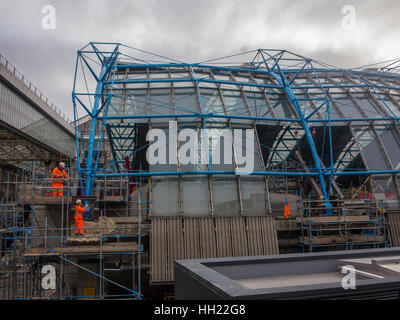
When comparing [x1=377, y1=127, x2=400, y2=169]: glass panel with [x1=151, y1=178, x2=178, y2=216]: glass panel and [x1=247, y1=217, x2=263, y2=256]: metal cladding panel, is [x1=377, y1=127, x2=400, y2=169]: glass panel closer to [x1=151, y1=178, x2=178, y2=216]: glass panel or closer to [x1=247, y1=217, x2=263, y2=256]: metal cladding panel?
[x1=247, y1=217, x2=263, y2=256]: metal cladding panel

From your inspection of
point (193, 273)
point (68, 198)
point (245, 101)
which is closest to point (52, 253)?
point (68, 198)

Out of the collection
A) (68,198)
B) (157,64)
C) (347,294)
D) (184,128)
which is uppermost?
(157,64)

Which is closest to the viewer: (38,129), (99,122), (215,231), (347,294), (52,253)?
(347,294)

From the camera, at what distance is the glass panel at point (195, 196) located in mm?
15113

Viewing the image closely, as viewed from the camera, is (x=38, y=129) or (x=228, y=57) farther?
(x=38, y=129)

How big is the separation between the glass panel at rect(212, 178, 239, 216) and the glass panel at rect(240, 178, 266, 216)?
1.21ft

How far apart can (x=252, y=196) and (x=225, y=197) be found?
1.27 meters

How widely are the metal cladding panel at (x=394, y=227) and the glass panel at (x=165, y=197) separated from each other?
10.0 m

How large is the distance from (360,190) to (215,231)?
352 inches

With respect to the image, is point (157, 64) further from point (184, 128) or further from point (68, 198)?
point (68, 198)

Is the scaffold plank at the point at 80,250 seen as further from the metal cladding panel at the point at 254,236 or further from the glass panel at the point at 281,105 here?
the glass panel at the point at 281,105

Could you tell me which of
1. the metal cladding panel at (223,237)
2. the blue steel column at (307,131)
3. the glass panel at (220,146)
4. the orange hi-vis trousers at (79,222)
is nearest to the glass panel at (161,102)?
the glass panel at (220,146)

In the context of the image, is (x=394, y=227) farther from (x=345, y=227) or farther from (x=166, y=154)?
(x=166, y=154)

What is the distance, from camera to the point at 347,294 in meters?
5.23
